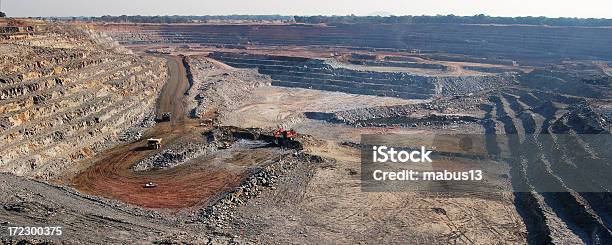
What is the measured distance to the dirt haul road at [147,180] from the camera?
74.2 ft

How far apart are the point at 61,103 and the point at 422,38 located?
2639 inches

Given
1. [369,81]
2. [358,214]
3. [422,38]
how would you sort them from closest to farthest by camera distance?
[358,214], [369,81], [422,38]

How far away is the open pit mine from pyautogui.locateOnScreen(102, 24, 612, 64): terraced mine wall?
530 inches

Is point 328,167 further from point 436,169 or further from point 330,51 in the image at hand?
point 330,51

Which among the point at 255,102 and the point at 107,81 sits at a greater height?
the point at 107,81

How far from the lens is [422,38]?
84062 mm

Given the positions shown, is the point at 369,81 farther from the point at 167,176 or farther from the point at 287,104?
the point at 167,176

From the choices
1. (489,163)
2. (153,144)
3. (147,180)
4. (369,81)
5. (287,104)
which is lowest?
(489,163)

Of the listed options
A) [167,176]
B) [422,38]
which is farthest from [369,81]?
[422,38]

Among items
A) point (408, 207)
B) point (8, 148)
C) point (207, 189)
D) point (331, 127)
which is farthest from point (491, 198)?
point (8, 148)

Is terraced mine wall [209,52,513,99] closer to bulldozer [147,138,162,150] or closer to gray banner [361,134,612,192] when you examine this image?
gray banner [361,134,612,192]

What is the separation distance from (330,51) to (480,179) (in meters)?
52.4

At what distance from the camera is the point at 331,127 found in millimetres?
38812

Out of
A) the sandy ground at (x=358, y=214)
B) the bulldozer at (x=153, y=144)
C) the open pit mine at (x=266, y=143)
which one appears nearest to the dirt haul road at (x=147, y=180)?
the open pit mine at (x=266, y=143)
